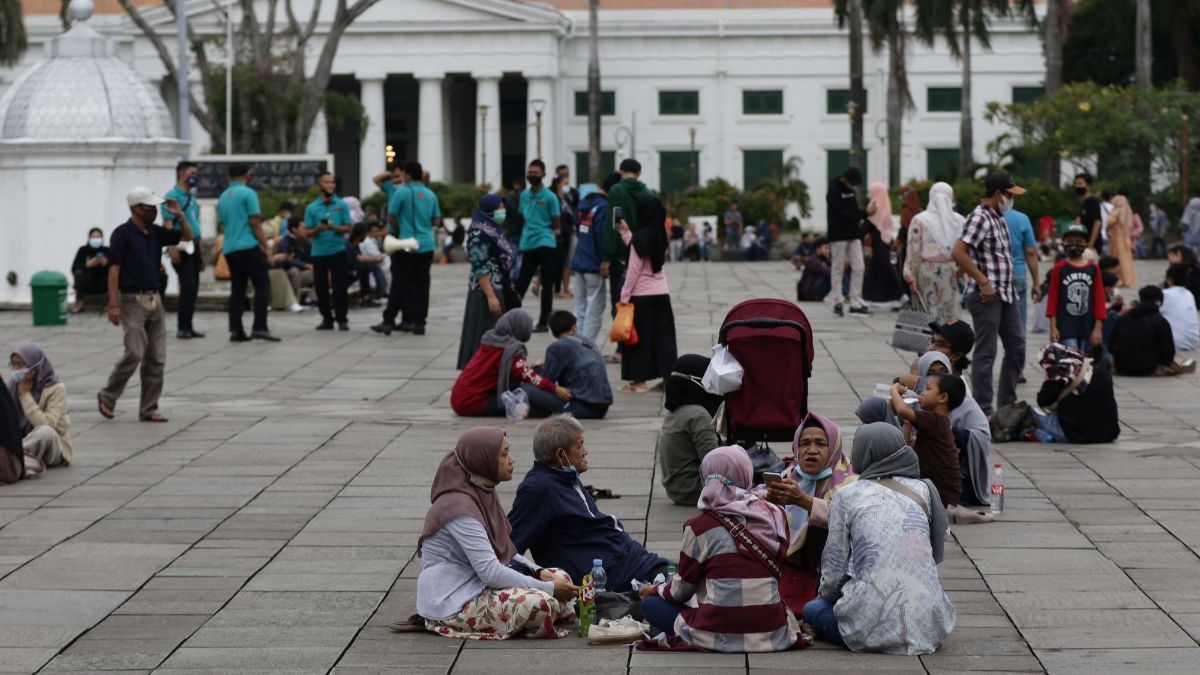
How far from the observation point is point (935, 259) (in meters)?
14.5

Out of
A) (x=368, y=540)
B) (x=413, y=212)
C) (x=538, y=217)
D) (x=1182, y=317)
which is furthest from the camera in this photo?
(x=413, y=212)

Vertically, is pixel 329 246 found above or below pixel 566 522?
above

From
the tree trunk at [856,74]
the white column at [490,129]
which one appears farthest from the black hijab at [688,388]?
the white column at [490,129]

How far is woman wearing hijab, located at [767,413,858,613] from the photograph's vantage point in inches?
288

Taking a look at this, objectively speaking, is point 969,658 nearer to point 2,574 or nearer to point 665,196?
point 2,574

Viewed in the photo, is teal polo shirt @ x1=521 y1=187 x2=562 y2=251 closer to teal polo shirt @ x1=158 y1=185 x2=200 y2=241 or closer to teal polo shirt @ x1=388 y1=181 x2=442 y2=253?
teal polo shirt @ x1=388 y1=181 x2=442 y2=253

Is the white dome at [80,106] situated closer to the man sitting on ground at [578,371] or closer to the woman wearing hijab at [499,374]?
the woman wearing hijab at [499,374]

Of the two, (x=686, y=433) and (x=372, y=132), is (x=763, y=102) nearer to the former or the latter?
(x=372, y=132)

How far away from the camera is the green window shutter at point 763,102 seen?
256 feet

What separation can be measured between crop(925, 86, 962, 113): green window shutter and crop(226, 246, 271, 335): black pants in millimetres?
61561

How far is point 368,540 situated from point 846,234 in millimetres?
12351

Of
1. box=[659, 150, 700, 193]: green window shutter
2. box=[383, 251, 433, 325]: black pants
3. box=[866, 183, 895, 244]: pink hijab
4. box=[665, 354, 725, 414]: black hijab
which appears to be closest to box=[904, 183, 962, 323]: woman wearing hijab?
box=[665, 354, 725, 414]: black hijab

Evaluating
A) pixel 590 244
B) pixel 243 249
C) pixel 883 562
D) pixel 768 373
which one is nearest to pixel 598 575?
pixel 883 562

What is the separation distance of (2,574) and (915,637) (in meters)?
3.94
